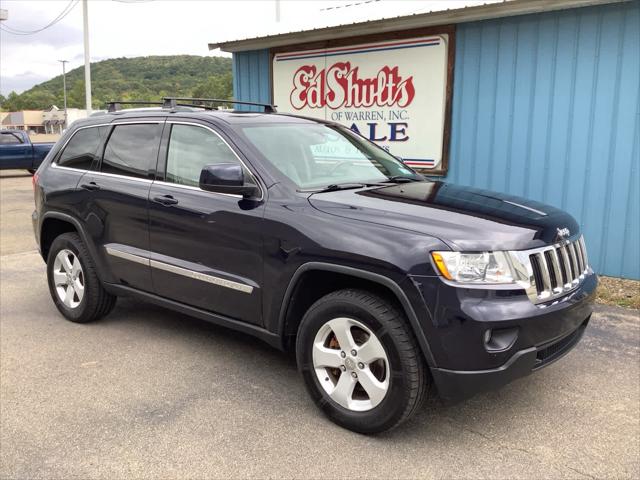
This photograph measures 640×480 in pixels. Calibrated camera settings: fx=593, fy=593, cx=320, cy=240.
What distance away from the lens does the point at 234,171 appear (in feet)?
11.6

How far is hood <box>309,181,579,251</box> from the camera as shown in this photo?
298 cm

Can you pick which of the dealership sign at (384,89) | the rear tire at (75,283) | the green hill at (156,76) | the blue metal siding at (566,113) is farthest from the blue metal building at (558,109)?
the green hill at (156,76)

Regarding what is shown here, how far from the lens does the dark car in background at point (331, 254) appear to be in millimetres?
2904

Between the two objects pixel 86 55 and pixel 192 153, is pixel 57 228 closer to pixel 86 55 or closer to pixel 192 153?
pixel 192 153

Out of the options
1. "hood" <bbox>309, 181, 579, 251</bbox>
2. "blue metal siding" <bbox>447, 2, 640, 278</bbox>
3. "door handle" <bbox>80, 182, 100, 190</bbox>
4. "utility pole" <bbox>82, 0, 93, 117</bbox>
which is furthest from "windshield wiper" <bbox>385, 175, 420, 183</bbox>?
"utility pole" <bbox>82, 0, 93, 117</bbox>

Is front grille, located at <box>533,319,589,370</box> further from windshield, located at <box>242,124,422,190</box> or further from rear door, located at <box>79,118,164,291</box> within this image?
rear door, located at <box>79,118,164,291</box>

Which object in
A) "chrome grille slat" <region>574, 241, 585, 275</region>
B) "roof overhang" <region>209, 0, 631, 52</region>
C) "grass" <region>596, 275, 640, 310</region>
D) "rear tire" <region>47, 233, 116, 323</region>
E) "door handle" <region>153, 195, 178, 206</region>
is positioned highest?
"roof overhang" <region>209, 0, 631, 52</region>

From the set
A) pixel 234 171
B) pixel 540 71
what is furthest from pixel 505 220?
pixel 540 71

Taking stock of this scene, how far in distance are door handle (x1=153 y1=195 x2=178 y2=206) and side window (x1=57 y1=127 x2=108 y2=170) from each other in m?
1.09

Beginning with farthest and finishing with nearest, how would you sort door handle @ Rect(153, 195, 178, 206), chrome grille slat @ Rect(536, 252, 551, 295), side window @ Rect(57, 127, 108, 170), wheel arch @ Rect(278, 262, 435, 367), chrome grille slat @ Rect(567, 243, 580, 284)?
side window @ Rect(57, 127, 108, 170) → door handle @ Rect(153, 195, 178, 206) → chrome grille slat @ Rect(567, 243, 580, 284) → chrome grille slat @ Rect(536, 252, 551, 295) → wheel arch @ Rect(278, 262, 435, 367)

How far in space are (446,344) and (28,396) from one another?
2.65 metres

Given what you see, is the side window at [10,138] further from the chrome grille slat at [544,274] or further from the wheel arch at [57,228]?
the chrome grille slat at [544,274]

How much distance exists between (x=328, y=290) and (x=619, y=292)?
152 inches

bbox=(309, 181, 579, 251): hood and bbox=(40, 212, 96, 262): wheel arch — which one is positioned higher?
bbox=(309, 181, 579, 251): hood
